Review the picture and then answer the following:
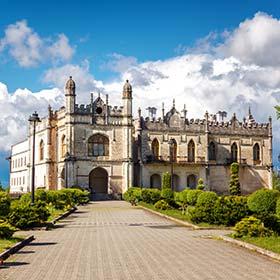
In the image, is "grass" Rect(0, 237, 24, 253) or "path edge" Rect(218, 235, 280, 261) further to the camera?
"grass" Rect(0, 237, 24, 253)

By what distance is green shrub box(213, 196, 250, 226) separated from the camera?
74.7 feet

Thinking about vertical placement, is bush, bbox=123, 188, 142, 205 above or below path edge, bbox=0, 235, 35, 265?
above

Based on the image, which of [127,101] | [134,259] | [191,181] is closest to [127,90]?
[127,101]

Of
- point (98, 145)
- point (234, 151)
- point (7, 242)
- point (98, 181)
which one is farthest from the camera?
point (234, 151)

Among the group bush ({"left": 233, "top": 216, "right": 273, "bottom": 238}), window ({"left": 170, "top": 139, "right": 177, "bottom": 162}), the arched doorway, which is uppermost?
window ({"left": 170, "top": 139, "right": 177, "bottom": 162})

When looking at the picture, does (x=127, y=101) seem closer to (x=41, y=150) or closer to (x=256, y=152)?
(x=41, y=150)

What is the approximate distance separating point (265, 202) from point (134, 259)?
6.52 m

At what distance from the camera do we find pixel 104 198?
58.7m

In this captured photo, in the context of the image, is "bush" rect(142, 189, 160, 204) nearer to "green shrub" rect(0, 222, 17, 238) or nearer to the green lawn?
the green lawn

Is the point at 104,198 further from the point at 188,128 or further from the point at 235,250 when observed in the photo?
the point at 235,250

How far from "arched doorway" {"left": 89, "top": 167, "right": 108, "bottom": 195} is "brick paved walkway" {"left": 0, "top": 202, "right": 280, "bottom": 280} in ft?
133

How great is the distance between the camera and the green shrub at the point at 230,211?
22781 mm

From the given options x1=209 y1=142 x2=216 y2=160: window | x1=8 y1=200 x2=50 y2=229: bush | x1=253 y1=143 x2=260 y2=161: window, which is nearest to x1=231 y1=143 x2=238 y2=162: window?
x1=209 y1=142 x2=216 y2=160: window

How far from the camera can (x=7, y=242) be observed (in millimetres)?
16250
